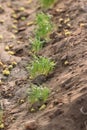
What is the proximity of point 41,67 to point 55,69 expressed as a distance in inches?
11.3

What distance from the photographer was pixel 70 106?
417 cm

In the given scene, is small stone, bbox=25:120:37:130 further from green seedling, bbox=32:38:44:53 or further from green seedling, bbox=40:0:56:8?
green seedling, bbox=40:0:56:8

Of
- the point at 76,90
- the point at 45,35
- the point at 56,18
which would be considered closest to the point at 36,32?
the point at 45,35

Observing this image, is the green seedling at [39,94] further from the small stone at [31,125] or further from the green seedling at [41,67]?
the green seedling at [41,67]

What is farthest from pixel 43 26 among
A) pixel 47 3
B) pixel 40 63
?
pixel 47 3

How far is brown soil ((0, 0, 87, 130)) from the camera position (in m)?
4.17

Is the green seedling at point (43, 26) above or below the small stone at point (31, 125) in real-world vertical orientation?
above

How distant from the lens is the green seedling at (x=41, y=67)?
4980 millimetres

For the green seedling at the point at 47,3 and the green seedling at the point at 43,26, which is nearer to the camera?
the green seedling at the point at 43,26

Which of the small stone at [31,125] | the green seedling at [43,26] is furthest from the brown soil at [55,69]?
the green seedling at [43,26]

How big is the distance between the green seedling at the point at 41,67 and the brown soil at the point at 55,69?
93 mm

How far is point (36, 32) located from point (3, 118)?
171 centimetres

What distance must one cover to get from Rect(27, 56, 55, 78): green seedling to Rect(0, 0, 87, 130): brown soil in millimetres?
93

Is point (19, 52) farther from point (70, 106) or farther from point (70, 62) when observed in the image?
point (70, 106)
